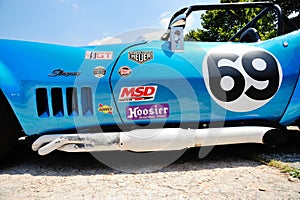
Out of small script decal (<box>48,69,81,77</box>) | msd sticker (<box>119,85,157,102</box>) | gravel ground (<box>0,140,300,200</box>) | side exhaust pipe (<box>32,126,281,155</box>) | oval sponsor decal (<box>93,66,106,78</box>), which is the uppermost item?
oval sponsor decal (<box>93,66,106,78</box>)

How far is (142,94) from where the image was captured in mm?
1843

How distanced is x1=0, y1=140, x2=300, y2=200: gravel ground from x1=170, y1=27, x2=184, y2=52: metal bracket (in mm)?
1005

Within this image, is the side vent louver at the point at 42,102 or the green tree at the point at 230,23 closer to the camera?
the side vent louver at the point at 42,102

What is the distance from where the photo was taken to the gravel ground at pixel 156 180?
4.59 feet

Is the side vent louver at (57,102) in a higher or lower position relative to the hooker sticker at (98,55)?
lower

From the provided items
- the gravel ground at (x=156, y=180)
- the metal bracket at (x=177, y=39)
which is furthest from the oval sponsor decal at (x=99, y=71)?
the gravel ground at (x=156, y=180)

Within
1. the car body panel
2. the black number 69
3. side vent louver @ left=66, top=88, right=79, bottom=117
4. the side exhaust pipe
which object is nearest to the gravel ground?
the side exhaust pipe

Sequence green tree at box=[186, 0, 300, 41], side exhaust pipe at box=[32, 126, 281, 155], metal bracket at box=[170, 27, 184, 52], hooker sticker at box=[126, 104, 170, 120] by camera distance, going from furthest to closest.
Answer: green tree at box=[186, 0, 300, 41]
metal bracket at box=[170, 27, 184, 52]
hooker sticker at box=[126, 104, 170, 120]
side exhaust pipe at box=[32, 126, 281, 155]

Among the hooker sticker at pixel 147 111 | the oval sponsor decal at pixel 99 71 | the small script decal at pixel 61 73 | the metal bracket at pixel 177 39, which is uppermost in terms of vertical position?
the metal bracket at pixel 177 39

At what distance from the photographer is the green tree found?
12.8 m

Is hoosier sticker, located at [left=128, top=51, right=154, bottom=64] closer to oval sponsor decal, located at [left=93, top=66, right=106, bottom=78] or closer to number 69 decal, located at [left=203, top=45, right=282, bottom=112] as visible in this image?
Result: oval sponsor decal, located at [left=93, top=66, right=106, bottom=78]

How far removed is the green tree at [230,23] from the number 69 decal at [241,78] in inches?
427

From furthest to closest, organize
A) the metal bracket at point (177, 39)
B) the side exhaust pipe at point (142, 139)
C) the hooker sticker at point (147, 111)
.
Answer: the metal bracket at point (177, 39), the hooker sticker at point (147, 111), the side exhaust pipe at point (142, 139)

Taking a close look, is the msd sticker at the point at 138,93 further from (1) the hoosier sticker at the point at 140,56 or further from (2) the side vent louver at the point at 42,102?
(2) the side vent louver at the point at 42,102
